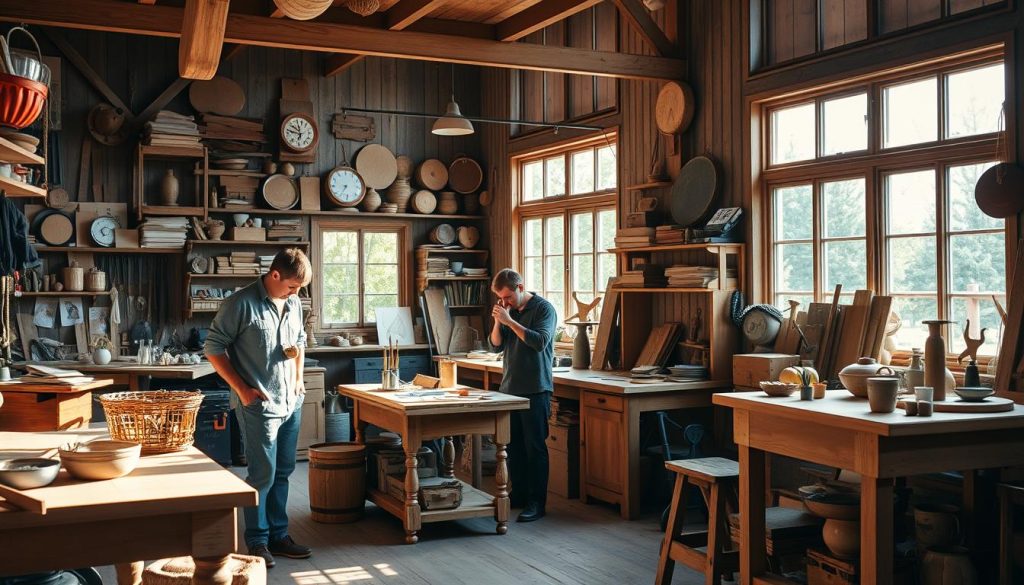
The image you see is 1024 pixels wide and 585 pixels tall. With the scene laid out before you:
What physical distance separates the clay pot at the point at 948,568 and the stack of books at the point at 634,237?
11.6ft

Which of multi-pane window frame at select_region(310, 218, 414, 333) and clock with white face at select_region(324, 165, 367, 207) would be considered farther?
multi-pane window frame at select_region(310, 218, 414, 333)

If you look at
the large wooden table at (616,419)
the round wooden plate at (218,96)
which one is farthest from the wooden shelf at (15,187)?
the round wooden plate at (218,96)

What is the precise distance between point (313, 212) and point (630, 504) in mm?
4565

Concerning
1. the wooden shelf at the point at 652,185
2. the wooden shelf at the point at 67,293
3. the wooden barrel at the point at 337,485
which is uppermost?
the wooden shelf at the point at 652,185

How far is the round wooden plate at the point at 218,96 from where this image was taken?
364 inches

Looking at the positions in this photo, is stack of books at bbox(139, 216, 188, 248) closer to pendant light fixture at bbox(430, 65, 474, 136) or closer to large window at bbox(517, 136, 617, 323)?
pendant light fixture at bbox(430, 65, 474, 136)

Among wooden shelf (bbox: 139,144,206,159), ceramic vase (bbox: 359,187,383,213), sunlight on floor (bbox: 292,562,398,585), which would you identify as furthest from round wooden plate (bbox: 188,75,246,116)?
sunlight on floor (bbox: 292,562,398,585)

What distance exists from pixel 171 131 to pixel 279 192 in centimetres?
112

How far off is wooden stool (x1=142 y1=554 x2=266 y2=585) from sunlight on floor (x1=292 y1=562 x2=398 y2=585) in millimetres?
1526

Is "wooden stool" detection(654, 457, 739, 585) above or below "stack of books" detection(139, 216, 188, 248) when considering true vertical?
below

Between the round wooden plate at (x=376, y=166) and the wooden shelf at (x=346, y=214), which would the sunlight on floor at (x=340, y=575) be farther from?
the round wooden plate at (x=376, y=166)

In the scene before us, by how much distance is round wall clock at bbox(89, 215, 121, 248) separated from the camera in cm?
→ 888

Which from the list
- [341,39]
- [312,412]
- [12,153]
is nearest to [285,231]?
[312,412]

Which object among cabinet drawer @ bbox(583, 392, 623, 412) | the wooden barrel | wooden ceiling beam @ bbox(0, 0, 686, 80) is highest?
wooden ceiling beam @ bbox(0, 0, 686, 80)
